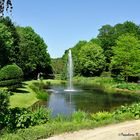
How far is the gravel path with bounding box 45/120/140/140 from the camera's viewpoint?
51.4ft

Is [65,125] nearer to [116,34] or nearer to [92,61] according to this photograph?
[92,61]

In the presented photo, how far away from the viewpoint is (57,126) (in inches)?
664

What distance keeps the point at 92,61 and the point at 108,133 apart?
74708 mm

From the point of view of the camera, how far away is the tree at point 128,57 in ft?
→ 222

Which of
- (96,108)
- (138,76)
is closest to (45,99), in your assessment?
(96,108)

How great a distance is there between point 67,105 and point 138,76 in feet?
118

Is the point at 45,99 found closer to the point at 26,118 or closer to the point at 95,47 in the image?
the point at 26,118

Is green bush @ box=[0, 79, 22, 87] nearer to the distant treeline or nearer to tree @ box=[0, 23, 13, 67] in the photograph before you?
tree @ box=[0, 23, 13, 67]

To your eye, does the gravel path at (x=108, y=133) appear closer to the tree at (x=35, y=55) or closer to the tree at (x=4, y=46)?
the tree at (x=4, y=46)

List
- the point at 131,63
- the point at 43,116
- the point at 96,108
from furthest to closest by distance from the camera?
the point at 131,63
the point at 96,108
the point at 43,116

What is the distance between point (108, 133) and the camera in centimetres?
1664

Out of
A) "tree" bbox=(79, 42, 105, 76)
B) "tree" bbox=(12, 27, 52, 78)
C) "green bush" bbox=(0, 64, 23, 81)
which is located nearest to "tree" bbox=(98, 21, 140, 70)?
"tree" bbox=(79, 42, 105, 76)

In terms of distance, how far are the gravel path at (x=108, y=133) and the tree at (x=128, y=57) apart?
49916 mm

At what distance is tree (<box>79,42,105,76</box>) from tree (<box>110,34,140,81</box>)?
19.1 m
